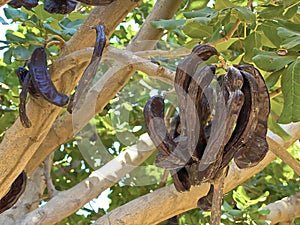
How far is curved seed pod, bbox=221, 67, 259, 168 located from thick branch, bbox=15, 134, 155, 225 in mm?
1272

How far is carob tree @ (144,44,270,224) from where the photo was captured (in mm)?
939

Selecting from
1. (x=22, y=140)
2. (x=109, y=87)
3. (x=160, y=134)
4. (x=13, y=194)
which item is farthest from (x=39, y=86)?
(x=109, y=87)

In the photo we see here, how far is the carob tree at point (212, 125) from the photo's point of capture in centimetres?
94

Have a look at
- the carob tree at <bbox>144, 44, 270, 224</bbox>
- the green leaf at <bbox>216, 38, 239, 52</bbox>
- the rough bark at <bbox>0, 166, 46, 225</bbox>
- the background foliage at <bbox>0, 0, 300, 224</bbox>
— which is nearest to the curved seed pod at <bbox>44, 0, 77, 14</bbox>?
the background foliage at <bbox>0, 0, 300, 224</bbox>

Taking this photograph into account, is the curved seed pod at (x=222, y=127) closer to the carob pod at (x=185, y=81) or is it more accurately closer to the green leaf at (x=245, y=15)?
the carob pod at (x=185, y=81)

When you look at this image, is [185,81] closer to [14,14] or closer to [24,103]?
[24,103]

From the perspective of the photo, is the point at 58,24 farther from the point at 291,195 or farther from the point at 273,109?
the point at 291,195

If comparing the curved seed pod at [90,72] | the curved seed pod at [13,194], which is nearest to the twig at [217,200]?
the curved seed pod at [90,72]

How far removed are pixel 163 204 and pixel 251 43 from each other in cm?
79

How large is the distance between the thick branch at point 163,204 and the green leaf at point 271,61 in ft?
2.62

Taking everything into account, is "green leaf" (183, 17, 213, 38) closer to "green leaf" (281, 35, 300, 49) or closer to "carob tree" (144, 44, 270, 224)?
"green leaf" (281, 35, 300, 49)

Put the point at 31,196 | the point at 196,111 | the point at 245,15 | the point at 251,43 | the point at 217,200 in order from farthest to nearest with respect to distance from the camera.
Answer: the point at 31,196 < the point at 251,43 < the point at 245,15 < the point at 196,111 < the point at 217,200

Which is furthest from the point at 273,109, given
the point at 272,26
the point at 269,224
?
the point at 269,224

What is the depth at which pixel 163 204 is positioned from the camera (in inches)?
83.9
